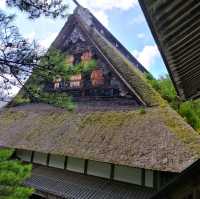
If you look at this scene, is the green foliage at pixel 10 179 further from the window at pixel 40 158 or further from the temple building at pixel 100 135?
the window at pixel 40 158

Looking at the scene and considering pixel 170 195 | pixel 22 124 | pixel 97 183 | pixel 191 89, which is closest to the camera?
pixel 170 195

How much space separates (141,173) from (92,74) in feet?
15.5

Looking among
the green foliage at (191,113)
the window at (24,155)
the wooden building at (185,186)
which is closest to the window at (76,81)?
the window at (24,155)

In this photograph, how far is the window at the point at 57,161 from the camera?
1008cm

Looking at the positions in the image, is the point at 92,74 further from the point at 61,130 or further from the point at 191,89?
the point at 191,89

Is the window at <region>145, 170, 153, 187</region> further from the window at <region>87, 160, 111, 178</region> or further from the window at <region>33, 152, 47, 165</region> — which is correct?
the window at <region>33, 152, 47, 165</region>

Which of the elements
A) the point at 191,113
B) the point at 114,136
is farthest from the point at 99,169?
the point at 191,113

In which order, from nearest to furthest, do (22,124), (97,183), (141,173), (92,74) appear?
(141,173) < (97,183) < (92,74) < (22,124)

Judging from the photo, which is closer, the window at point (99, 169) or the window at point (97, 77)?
the window at point (99, 169)

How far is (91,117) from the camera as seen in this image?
10.2m

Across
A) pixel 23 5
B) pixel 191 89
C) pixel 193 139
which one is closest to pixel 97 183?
pixel 193 139

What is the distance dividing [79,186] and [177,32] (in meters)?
7.00

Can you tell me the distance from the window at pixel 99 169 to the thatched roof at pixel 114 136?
0.79m

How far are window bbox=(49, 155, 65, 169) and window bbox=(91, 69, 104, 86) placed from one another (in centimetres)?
320
